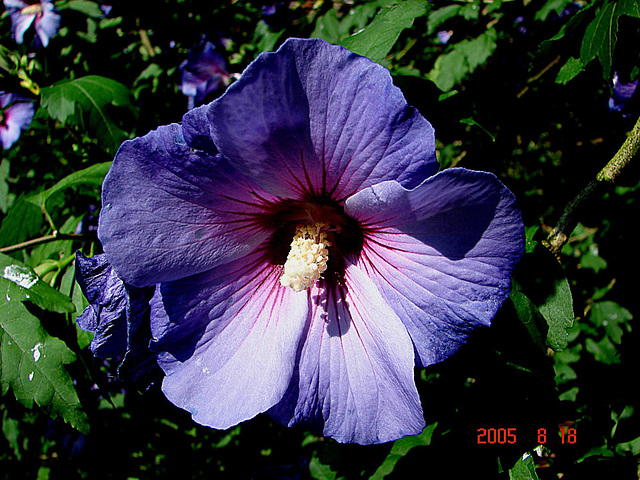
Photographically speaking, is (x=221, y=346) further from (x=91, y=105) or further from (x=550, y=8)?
(x=550, y=8)

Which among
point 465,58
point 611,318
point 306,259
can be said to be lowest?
point 611,318

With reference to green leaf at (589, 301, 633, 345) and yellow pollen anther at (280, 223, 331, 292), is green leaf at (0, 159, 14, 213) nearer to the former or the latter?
yellow pollen anther at (280, 223, 331, 292)

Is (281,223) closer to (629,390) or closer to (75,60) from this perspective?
(629,390)

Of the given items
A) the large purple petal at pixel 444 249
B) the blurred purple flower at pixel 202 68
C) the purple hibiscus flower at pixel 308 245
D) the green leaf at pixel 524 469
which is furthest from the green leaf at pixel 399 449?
the blurred purple flower at pixel 202 68

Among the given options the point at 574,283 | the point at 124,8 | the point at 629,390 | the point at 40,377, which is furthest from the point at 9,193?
the point at 574,283

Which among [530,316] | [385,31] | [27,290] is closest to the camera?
[530,316]

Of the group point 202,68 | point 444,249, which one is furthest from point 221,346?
point 202,68

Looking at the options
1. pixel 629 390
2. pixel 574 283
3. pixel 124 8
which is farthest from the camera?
pixel 574 283
